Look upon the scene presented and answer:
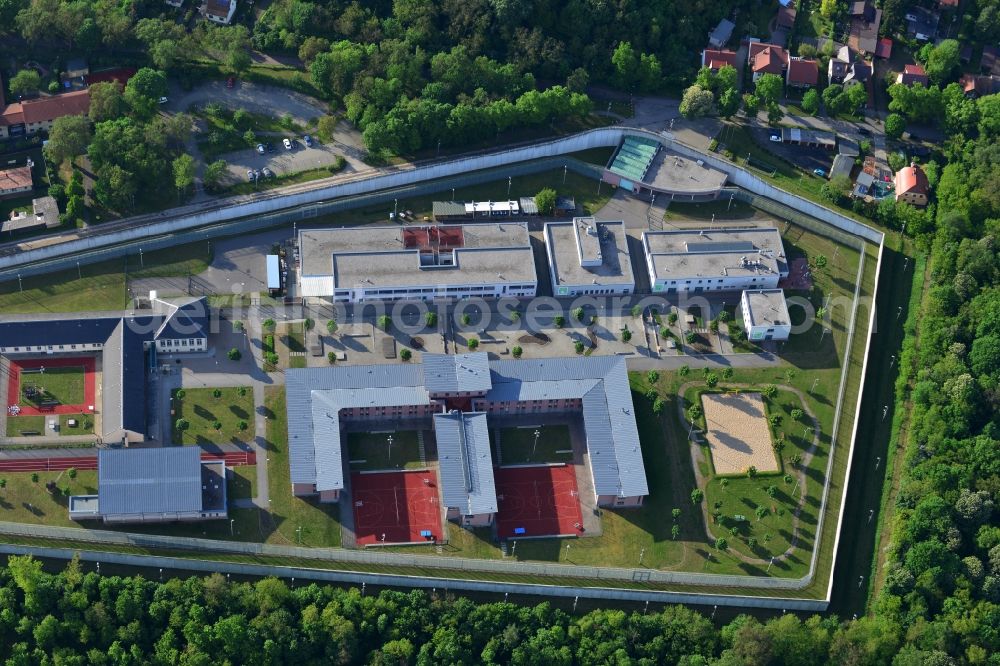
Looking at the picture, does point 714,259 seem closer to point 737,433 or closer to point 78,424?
point 737,433

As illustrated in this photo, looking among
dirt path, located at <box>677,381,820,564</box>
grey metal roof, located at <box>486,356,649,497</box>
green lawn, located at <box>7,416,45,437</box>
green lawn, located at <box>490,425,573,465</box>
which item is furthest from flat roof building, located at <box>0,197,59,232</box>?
dirt path, located at <box>677,381,820,564</box>

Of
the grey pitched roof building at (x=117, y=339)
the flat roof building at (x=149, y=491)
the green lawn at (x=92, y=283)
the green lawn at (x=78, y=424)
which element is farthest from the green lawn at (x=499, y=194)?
the flat roof building at (x=149, y=491)

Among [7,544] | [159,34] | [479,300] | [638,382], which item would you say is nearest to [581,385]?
[638,382]

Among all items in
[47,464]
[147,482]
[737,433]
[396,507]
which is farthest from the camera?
[737,433]

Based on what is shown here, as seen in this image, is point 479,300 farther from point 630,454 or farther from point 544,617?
point 544,617

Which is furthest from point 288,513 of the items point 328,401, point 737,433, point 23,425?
point 737,433
